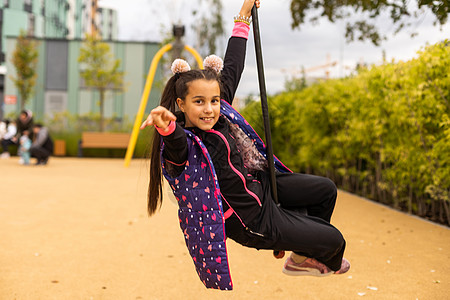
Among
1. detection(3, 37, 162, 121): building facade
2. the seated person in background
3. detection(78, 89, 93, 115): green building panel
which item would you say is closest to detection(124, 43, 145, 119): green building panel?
detection(3, 37, 162, 121): building facade

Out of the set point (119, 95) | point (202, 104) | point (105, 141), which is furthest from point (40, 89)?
point (202, 104)

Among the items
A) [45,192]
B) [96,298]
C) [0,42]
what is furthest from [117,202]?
[0,42]

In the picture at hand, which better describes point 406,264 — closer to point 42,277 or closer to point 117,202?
point 42,277

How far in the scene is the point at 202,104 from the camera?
8.23 feet

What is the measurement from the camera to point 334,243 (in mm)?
2553

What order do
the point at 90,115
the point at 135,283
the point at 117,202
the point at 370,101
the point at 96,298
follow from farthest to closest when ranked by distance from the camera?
the point at 90,115
the point at 117,202
the point at 370,101
the point at 135,283
the point at 96,298

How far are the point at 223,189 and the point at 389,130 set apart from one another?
549 centimetres

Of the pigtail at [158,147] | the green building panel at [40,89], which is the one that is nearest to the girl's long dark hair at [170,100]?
the pigtail at [158,147]

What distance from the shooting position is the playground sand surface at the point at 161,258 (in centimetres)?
389

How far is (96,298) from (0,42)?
40.1 metres

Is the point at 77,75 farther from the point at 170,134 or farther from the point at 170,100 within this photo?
the point at 170,134

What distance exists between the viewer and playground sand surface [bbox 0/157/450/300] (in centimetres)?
389

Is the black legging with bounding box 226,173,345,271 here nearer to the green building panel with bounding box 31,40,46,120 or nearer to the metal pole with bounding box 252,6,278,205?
the metal pole with bounding box 252,6,278,205

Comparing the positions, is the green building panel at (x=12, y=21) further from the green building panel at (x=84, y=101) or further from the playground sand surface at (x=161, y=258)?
the playground sand surface at (x=161, y=258)
